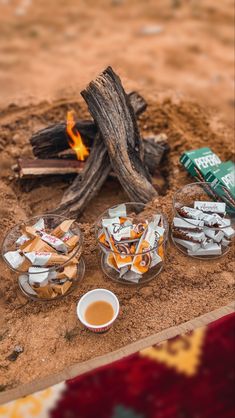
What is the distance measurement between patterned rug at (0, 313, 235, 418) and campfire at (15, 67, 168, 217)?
1.27 metres

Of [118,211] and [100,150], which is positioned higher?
[100,150]

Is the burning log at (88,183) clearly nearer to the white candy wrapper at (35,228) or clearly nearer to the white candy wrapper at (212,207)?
the white candy wrapper at (35,228)

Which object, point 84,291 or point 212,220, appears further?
point 212,220

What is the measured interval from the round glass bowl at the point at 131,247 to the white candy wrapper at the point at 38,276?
428 millimetres

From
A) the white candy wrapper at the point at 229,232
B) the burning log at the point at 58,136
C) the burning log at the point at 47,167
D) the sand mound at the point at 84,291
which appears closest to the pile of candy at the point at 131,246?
the sand mound at the point at 84,291

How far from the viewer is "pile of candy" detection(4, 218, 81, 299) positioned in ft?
8.88

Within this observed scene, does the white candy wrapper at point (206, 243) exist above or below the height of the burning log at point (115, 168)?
below

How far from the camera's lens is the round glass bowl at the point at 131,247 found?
281 centimetres

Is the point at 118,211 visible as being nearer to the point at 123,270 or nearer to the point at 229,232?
the point at 123,270

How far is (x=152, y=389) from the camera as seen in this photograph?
7.60 feet


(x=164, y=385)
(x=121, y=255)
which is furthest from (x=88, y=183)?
(x=164, y=385)

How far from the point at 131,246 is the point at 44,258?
1.84ft

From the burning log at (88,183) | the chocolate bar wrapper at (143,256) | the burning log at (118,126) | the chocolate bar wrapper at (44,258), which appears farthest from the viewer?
the burning log at (88,183)

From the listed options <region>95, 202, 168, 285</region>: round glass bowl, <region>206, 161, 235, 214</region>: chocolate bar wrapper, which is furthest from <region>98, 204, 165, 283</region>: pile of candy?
<region>206, 161, 235, 214</region>: chocolate bar wrapper
